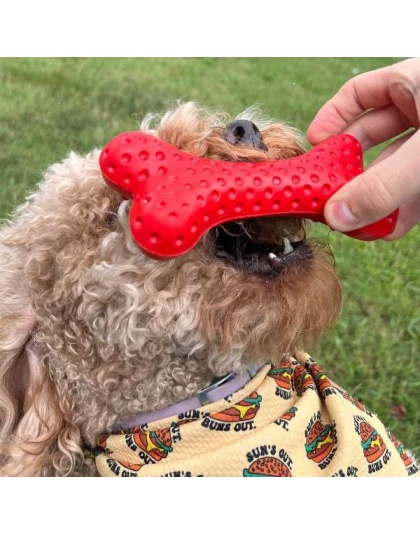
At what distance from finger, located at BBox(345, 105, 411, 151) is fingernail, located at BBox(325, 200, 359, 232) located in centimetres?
55

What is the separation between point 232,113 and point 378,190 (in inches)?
102

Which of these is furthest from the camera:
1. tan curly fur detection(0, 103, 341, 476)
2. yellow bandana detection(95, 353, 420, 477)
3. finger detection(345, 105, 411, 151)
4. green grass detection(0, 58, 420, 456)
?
green grass detection(0, 58, 420, 456)

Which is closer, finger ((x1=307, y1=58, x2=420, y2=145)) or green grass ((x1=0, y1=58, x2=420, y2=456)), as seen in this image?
finger ((x1=307, y1=58, x2=420, y2=145))

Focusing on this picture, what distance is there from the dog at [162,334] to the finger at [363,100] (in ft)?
0.59

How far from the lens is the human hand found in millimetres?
1510

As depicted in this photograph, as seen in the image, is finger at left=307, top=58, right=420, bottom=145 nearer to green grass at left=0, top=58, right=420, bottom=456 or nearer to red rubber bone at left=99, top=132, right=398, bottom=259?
red rubber bone at left=99, top=132, right=398, bottom=259

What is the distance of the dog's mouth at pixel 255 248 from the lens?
1678 mm

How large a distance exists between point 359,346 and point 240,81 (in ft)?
8.10

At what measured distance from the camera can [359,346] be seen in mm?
3123

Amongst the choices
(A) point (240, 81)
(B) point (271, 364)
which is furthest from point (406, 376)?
(A) point (240, 81)

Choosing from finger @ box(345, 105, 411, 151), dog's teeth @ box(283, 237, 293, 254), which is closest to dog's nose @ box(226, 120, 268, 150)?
dog's teeth @ box(283, 237, 293, 254)

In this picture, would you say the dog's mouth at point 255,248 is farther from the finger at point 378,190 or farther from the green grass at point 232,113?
the green grass at point 232,113

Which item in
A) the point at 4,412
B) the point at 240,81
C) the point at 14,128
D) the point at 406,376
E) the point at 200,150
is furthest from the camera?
the point at 240,81

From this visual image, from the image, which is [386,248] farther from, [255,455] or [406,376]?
[255,455]
